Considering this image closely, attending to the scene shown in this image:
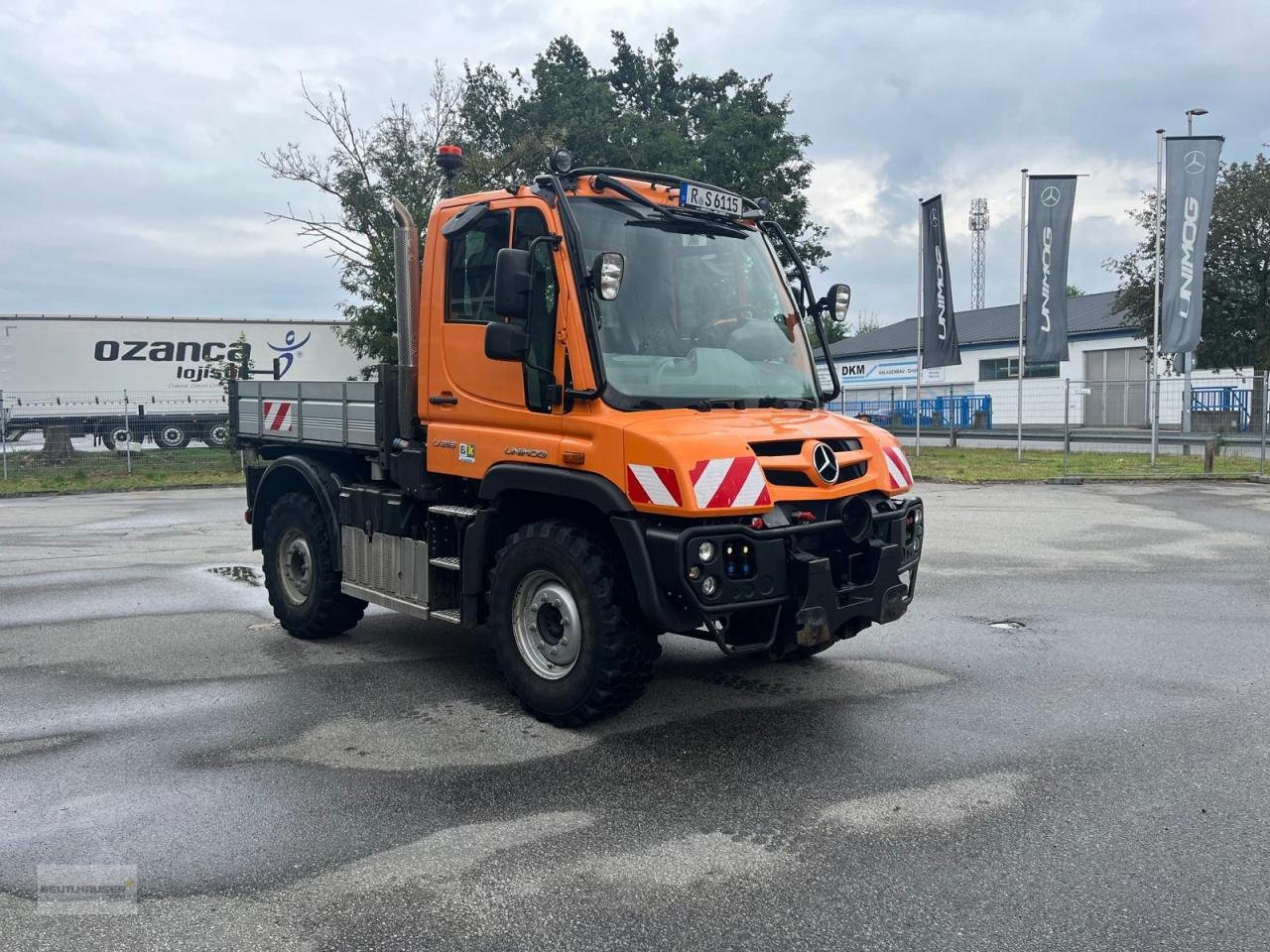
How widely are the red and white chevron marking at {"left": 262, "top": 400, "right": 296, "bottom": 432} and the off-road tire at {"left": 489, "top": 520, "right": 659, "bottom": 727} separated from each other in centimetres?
286

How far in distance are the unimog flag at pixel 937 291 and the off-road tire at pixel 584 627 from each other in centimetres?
2270

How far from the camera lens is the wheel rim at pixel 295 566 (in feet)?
24.5

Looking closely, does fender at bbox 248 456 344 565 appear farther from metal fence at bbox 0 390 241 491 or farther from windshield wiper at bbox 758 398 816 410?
metal fence at bbox 0 390 241 491

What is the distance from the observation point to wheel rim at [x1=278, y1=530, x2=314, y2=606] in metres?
7.48

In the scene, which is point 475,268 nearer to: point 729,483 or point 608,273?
point 608,273

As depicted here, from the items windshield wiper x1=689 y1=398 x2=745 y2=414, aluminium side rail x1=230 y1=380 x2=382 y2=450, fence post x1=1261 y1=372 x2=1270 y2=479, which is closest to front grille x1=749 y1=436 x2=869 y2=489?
windshield wiper x1=689 y1=398 x2=745 y2=414

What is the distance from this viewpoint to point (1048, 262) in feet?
81.1

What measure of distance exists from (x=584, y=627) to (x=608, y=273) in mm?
1721

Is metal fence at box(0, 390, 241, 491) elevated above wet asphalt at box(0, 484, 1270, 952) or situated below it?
above

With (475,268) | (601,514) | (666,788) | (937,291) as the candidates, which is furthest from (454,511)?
(937,291)

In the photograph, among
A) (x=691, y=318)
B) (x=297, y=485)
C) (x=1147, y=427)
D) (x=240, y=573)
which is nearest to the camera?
(x=691, y=318)

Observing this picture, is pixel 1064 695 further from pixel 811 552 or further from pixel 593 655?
pixel 593 655

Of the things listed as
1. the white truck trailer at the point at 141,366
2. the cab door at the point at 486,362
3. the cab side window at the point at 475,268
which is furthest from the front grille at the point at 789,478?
the white truck trailer at the point at 141,366

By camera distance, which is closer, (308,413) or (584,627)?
(584,627)
